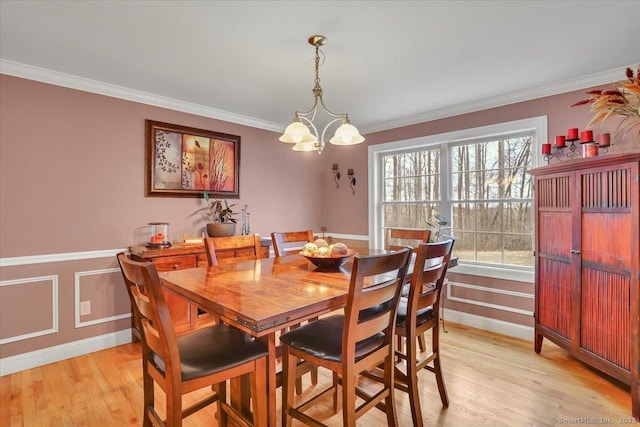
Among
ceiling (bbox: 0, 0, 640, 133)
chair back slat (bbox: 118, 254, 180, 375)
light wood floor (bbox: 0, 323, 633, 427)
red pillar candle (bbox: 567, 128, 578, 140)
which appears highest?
ceiling (bbox: 0, 0, 640, 133)

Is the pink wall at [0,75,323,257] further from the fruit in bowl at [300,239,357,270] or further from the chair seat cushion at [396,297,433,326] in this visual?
the chair seat cushion at [396,297,433,326]

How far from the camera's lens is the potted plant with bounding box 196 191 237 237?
348 cm

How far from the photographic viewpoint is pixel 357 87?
301cm

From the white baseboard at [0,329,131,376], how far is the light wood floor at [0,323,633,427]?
0.21 feet

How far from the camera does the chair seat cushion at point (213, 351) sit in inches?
53.1

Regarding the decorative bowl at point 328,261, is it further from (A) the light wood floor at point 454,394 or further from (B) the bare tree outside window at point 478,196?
(B) the bare tree outside window at point 478,196

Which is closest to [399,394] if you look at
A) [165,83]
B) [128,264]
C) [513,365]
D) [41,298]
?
[513,365]

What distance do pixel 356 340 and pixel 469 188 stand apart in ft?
9.23

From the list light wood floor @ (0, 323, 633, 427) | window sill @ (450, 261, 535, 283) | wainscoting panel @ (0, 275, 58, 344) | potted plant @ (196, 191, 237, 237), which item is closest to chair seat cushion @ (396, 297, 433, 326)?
light wood floor @ (0, 323, 633, 427)

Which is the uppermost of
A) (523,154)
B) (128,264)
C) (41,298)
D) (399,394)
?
(523,154)

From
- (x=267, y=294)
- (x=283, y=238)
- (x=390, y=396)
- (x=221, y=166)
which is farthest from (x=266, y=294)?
(x=221, y=166)

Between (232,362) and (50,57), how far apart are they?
266 cm

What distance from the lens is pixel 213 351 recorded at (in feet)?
4.84

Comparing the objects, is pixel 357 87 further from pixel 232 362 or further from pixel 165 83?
pixel 232 362
